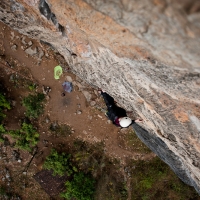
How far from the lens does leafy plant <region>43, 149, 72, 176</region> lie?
533 centimetres

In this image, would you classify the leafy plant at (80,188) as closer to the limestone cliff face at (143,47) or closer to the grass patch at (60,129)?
the grass patch at (60,129)

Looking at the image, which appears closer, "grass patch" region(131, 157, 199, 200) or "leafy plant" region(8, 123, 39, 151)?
"leafy plant" region(8, 123, 39, 151)

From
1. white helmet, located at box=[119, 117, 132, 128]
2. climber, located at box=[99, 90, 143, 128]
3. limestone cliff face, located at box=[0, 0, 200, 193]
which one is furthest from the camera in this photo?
climber, located at box=[99, 90, 143, 128]

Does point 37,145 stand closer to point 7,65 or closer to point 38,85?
point 38,85

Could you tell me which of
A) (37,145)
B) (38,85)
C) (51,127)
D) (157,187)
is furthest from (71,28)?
(157,187)

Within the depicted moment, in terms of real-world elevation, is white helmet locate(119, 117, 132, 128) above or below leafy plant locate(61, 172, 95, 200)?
above

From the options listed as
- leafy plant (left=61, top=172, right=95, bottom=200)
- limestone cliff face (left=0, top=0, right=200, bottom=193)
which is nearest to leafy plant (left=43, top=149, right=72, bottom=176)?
leafy plant (left=61, top=172, right=95, bottom=200)

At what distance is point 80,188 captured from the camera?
5.38m

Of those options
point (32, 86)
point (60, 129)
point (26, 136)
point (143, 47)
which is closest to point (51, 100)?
point (32, 86)

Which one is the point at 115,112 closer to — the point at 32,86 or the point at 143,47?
the point at 32,86

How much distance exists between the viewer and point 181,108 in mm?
2518

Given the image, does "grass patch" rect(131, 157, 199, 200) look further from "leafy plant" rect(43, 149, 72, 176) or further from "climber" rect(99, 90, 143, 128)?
"climber" rect(99, 90, 143, 128)

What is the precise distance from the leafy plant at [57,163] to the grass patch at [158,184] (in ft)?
5.37

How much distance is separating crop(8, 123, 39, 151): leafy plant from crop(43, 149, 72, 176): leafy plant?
49cm
